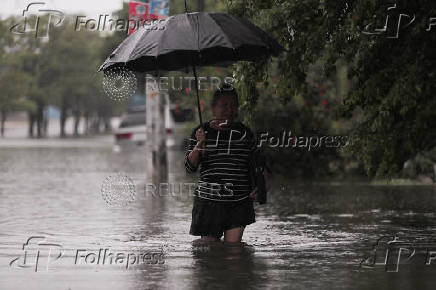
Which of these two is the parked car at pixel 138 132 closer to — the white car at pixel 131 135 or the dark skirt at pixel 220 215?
the white car at pixel 131 135

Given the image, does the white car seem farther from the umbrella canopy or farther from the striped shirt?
the striped shirt

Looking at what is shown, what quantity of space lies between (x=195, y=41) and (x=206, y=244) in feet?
6.75

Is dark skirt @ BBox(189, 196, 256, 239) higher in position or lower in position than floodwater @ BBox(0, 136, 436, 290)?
higher

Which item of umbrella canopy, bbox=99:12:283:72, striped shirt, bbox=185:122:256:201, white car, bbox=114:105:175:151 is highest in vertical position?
white car, bbox=114:105:175:151

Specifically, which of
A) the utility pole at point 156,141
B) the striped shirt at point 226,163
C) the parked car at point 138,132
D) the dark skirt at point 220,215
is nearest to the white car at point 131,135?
the parked car at point 138,132

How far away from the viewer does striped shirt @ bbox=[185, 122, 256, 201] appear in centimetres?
996

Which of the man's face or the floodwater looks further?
the man's face

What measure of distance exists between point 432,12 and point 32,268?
4920mm

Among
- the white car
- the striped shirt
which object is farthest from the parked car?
the striped shirt

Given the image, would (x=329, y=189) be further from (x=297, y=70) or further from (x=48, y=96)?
(x=48, y=96)

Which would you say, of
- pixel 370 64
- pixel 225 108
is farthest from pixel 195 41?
pixel 370 64

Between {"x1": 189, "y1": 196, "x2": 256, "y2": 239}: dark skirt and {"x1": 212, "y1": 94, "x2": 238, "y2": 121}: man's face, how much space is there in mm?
834

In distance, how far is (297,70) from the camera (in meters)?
12.1

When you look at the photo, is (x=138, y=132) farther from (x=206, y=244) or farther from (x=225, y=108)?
(x=225, y=108)
